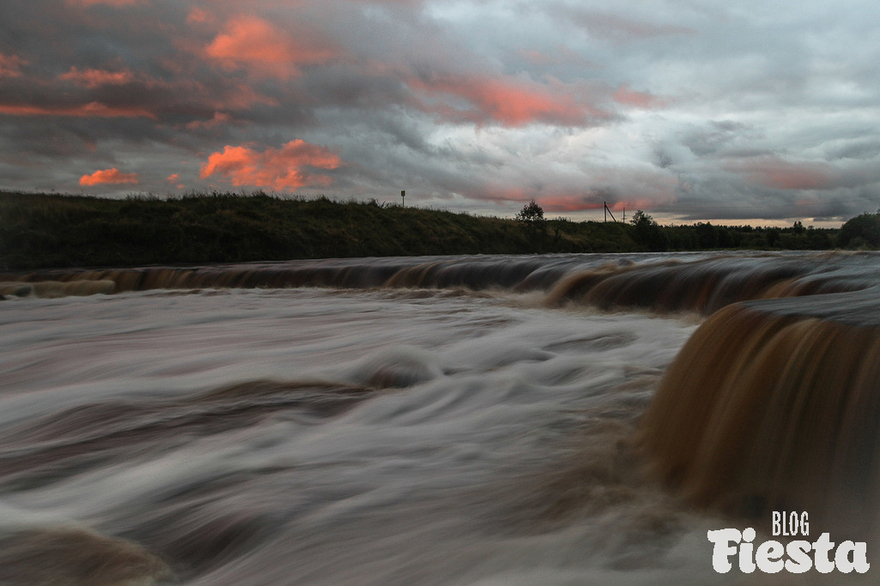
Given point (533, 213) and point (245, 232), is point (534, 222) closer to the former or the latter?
point (533, 213)

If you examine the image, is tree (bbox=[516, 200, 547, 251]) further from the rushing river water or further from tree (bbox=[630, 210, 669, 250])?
the rushing river water

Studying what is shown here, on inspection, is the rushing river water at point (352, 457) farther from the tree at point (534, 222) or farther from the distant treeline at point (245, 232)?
the tree at point (534, 222)

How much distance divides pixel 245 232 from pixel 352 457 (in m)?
23.1

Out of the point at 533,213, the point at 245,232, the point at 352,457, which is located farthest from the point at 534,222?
the point at 352,457

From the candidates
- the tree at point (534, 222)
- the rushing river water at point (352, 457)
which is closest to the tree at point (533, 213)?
the tree at point (534, 222)

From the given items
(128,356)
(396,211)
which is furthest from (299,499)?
(396,211)

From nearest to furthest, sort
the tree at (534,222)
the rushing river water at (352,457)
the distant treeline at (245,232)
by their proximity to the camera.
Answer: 1. the rushing river water at (352,457)
2. the distant treeline at (245,232)
3. the tree at (534,222)

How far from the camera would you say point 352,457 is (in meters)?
2.68

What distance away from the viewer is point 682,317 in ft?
21.3

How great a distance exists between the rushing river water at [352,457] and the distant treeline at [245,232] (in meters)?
16.0

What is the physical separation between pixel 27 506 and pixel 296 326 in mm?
4818

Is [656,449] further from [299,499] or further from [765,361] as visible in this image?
[299,499]

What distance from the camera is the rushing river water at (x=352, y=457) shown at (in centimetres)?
178

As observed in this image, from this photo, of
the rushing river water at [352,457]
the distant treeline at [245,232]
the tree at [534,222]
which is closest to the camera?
the rushing river water at [352,457]
